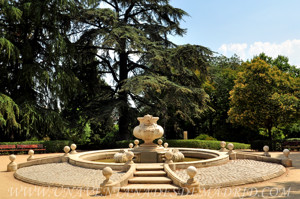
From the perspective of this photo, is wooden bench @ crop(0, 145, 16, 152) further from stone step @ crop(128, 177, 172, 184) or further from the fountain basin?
stone step @ crop(128, 177, 172, 184)

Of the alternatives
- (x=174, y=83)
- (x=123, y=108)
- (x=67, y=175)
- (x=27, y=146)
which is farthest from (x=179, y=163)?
(x=27, y=146)

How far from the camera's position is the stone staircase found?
7262 mm

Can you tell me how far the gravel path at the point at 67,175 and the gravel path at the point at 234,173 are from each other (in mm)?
2737

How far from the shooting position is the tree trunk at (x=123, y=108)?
22.1 m

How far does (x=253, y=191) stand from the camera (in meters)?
6.84

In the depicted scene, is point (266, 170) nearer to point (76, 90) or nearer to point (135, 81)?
point (135, 81)

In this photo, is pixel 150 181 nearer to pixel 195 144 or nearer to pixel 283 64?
pixel 195 144

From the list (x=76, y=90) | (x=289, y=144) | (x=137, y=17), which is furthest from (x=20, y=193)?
(x=137, y=17)

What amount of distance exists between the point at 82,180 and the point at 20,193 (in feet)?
5.85

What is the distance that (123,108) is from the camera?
2211 centimetres

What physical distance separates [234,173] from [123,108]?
14507mm

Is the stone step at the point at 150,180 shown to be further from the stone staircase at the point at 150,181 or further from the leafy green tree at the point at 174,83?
the leafy green tree at the point at 174,83

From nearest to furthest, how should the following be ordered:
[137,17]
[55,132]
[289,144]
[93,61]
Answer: [289,144] → [55,132] → [93,61] → [137,17]

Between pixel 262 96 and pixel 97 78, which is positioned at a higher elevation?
pixel 97 78
